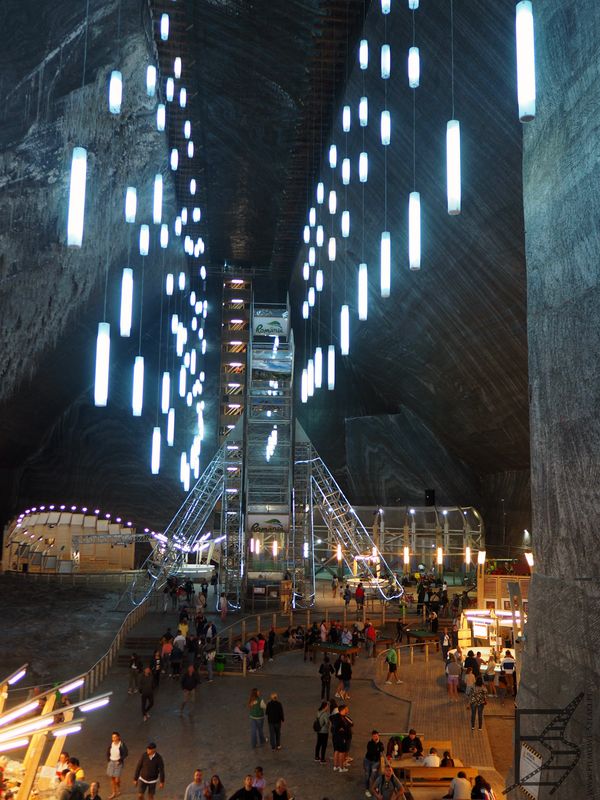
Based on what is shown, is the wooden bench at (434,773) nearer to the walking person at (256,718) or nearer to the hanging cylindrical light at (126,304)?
the walking person at (256,718)

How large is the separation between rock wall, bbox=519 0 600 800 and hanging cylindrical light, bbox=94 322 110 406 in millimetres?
5303

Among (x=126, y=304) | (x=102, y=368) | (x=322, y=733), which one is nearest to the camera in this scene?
(x=102, y=368)

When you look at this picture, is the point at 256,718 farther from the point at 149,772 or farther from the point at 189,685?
the point at 149,772

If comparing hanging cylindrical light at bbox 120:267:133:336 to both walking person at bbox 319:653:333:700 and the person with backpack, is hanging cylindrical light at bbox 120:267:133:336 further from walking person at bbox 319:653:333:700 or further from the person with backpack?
walking person at bbox 319:653:333:700

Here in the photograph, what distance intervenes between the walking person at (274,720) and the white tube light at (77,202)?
7.25m

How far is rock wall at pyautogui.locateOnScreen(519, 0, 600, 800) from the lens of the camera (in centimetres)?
769

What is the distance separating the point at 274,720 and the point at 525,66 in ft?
30.3

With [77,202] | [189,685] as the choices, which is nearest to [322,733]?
[189,685]

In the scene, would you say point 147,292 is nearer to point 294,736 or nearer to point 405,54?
point 405,54

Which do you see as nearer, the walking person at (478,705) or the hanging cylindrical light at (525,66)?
the hanging cylindrical light at (525,66)

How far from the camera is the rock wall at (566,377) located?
25.2 feet

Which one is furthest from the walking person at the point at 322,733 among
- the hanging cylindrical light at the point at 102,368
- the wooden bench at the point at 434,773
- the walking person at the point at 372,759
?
the hanging cylindrical light at the point at 102,368

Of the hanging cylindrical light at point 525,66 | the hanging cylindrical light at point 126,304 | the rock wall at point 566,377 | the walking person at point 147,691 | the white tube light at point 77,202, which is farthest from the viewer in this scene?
the walking person at point 147,691

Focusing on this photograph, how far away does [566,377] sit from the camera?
842 cm
